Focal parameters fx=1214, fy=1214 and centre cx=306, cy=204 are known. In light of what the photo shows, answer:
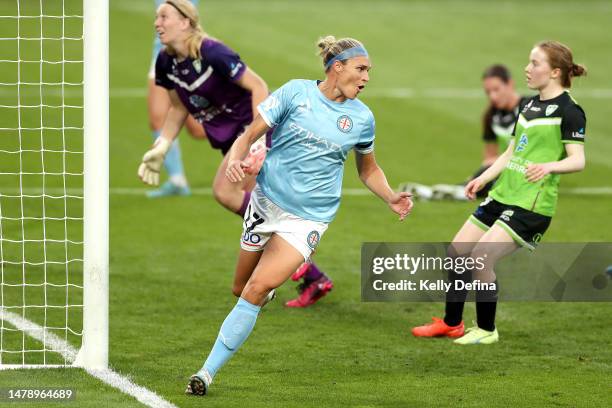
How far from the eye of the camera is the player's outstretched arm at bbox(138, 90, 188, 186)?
843 cm

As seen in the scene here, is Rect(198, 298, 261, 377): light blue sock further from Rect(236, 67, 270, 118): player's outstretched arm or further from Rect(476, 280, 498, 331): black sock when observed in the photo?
Rect(236, 67, 270, 118): player's outstretched arm

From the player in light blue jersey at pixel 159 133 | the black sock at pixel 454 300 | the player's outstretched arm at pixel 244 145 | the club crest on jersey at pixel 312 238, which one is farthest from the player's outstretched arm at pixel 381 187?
the player in light blue jersey at pixel 159 133

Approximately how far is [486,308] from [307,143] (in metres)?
2.10

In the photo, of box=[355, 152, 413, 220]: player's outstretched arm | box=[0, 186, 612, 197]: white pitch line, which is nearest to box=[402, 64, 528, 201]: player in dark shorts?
box=[0, 186, 612, 197]: white pitch line

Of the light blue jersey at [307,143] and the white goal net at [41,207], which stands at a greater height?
the light blue jersey at [307,143]

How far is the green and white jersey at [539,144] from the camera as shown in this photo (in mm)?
8008

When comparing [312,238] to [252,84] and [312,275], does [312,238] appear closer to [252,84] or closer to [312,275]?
[252,84]

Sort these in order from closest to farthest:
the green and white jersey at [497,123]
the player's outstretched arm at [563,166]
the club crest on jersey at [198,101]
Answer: the player's outstretched arm at [563,166]
the club crest on jersey at [198,101]
the green and white jersey at [497,123]

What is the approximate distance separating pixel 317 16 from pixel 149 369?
17.3m

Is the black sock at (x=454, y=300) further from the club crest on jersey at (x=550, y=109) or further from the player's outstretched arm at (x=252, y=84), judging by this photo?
the player's outstretched arm at (x=252, y=84)

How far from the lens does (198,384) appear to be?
6762 mm

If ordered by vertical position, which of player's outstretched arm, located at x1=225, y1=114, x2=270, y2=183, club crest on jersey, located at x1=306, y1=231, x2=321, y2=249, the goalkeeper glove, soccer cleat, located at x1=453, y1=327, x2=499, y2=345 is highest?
player's outstretched arm, located at x1=225, y1=114, x2=270, y2=183

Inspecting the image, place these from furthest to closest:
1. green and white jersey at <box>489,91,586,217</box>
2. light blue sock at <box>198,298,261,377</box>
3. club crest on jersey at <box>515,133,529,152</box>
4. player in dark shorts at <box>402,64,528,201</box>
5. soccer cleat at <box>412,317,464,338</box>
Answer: player in dark shorts at <box>402,64,528,201</box> < soccer cleat at <box>412,317,464,338</box> < club crest on jersey at <box>515,133,529,152</box> < green and white jersey at <box>489,91,586,217</box> < light blue sock at <box>198,298,261,377</box>

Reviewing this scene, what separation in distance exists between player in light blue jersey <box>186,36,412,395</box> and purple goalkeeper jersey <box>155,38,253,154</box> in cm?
196
